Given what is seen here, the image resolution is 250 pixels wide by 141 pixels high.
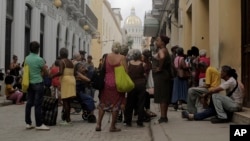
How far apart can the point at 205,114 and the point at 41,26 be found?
61.7ft

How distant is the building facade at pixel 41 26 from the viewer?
73.0ft

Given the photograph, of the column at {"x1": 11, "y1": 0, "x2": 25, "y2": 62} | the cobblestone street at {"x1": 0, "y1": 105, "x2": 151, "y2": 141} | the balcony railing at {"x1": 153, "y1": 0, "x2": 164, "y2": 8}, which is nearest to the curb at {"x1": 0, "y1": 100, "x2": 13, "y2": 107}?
the column at {"x1": 11, "y1": 0, "x2": 25, "y2": 62}

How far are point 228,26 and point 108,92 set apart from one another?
12.3 feet

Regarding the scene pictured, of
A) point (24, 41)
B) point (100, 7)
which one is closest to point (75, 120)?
point (24, 41)

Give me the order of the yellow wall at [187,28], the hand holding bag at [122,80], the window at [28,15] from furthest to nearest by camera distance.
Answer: the window at [28,15] → the yellow wall at [187,28] → the hand holding bag at [122,80]

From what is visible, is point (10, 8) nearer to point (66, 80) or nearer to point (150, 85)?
point (150, 85)

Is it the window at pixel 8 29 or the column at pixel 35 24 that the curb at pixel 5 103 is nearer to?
the window at pixel 8 29

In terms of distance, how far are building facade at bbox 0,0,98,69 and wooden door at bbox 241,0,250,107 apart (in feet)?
38.1

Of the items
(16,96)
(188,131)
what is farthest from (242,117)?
(16,96)

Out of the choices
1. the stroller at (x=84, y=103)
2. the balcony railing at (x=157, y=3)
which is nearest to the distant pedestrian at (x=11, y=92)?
the stroller at (x=84, y=103)

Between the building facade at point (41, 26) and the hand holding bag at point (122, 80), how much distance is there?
11887mm

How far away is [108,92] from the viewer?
9.91 metres

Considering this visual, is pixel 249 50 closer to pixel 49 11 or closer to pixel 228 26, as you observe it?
pixel 228 26

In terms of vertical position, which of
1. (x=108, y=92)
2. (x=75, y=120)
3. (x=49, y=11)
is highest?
(x=49, y=11)
